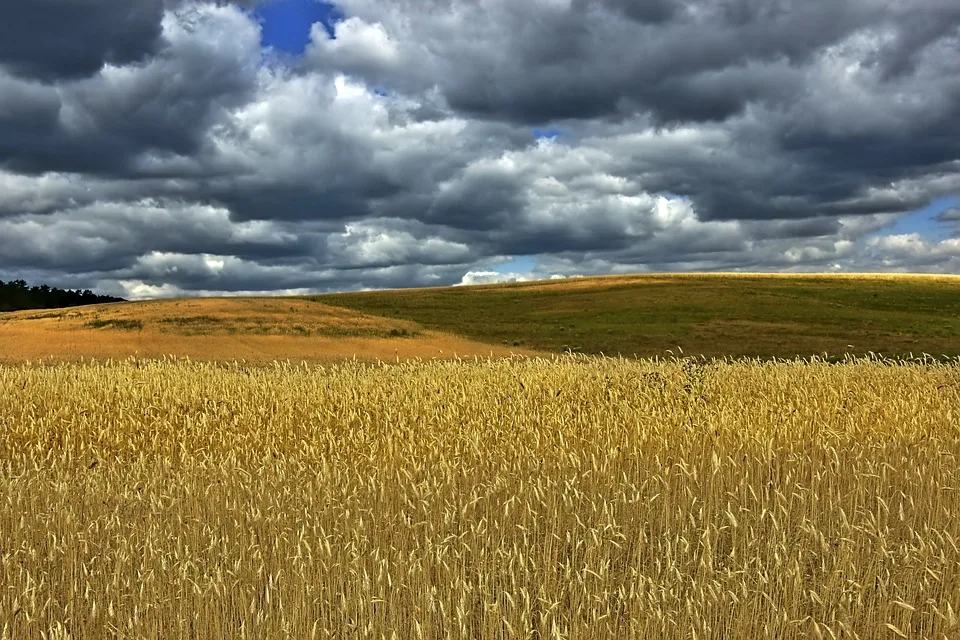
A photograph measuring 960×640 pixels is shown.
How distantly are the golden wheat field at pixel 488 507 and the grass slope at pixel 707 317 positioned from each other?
1722cm

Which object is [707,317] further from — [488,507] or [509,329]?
[488,507]

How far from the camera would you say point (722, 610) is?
4.17 metres

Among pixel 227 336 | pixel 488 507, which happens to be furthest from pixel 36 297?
pixel 488 507

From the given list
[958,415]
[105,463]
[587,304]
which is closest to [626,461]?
[958,415]

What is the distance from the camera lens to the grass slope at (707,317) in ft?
115

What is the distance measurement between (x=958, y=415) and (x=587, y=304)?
53.7 m

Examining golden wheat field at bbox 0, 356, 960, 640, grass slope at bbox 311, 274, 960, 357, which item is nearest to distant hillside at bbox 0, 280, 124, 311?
grass slope at bbox 311, 274, 960, 357

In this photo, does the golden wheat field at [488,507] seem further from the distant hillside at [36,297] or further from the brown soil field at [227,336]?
the distant hillside at [36,297]

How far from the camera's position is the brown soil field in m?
A: 28.3

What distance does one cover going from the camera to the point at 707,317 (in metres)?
47.7

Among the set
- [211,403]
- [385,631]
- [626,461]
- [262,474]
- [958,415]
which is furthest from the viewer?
[211,403]

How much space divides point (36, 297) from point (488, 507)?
337 feet

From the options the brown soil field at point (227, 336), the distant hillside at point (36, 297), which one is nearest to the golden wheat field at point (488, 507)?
the brown soil field at point (227, 336)

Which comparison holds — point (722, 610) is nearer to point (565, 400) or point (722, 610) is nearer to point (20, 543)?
point (20, 543)
